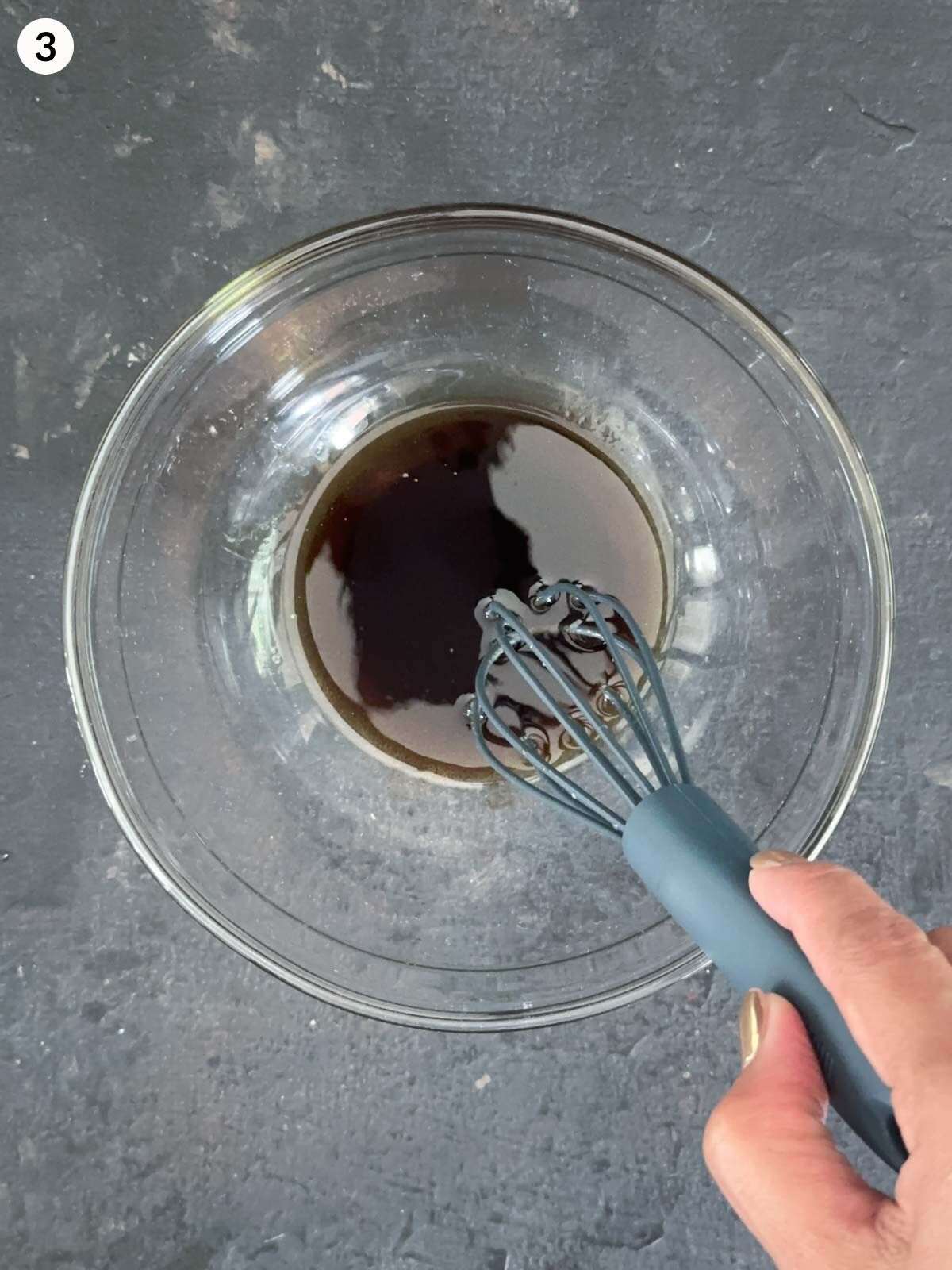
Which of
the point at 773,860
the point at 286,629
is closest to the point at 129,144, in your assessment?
the point at 286,629

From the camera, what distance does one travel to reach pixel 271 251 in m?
0.69

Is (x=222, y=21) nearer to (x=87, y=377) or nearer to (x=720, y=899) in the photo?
(x=87, y=377)

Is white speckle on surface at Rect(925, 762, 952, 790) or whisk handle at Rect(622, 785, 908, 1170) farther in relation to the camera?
white speckle on surface at Rect(925, 762, 952, 790)

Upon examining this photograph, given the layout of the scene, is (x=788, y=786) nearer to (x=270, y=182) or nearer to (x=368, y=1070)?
(x=368, y=1070)

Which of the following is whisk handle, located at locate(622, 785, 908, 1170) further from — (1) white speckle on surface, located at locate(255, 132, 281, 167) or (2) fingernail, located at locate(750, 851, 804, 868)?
(1) white speckle on surface, located at locate(255, 132, 281, 167)

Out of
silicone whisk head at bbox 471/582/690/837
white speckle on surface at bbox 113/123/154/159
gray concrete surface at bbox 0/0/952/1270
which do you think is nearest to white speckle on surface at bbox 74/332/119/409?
gray concrete surface at bbox 0/0/952/1270

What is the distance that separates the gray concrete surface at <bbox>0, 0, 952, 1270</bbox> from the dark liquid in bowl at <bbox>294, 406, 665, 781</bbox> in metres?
0.16

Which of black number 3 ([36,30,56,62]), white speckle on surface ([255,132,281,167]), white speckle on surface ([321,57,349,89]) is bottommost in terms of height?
white speckle on surface ([255,132,281,167])

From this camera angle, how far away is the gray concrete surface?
694mm

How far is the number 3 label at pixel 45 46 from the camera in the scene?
2.27ft

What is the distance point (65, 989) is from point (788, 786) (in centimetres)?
47

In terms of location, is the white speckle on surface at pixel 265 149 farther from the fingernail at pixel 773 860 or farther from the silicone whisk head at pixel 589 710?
the fingernail at pixel 773 860

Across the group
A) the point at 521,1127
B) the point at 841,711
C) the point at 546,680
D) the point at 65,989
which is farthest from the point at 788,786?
the point at 65,989

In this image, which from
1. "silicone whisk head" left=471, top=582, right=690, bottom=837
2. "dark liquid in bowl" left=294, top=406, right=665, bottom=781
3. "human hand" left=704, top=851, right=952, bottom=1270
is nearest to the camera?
"human hand" left=704, top=851, right=952, bottom=1270
